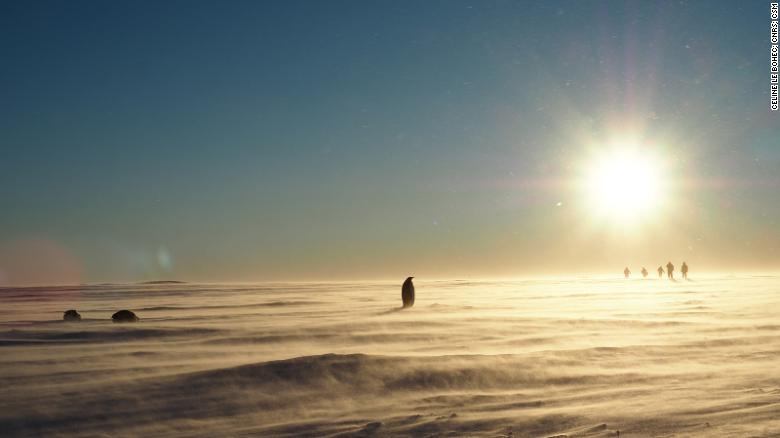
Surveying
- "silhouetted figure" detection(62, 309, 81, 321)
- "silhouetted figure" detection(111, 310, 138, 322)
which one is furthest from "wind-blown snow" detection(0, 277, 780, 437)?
"silhouetted figure" detection(62, 309, 81, 321)

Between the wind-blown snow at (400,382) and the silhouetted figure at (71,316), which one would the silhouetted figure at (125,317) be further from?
the wind-blown snow at (400,382)

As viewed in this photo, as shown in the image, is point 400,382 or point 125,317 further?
point 125,317

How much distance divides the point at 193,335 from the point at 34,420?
628 cm

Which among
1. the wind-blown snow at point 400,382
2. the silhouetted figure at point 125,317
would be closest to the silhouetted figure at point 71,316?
the silhouetted figure at point 125,317

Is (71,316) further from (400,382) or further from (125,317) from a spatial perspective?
(400,382)

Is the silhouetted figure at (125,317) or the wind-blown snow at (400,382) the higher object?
the silhouetted figure at (125,317)

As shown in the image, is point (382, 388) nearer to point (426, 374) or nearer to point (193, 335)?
point (426, 374)

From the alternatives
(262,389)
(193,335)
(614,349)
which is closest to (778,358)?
(614,349)

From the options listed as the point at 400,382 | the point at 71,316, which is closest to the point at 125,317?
the point at 71,316

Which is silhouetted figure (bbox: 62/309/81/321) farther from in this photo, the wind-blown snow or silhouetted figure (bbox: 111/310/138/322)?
the wind-blown snow

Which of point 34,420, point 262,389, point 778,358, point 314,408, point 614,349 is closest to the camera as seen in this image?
point 34,420

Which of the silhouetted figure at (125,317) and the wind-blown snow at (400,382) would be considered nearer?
the wind-blown snow at (400,382)

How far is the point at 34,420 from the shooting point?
6.18 m

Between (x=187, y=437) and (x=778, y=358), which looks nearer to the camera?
(x=187, y=437)
